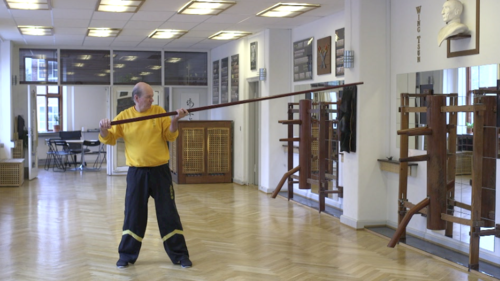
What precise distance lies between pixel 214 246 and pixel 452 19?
124 inches

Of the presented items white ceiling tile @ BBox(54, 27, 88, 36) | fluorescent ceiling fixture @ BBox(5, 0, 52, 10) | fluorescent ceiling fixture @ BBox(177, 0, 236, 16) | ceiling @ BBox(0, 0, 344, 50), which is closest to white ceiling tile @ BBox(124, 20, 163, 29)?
ceiling @ BBox(0, 0, 344, 50)

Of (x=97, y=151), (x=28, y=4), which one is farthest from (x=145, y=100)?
(x=97, y=151)

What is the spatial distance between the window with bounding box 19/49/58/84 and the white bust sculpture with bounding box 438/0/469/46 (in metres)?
9.08

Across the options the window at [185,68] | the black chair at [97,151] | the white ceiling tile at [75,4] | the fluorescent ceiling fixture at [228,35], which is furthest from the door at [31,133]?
the white ceiling tile at [75,4]

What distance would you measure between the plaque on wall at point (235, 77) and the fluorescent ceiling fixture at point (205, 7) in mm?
2812

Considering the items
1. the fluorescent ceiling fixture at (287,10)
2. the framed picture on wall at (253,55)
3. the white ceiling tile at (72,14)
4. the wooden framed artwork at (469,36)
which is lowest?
the wooden framed artwork at (469,36)

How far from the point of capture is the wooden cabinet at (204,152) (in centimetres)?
1097

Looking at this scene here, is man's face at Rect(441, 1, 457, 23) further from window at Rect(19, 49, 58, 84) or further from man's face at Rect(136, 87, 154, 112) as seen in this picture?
window at Rect(19, 49, 58, 84)

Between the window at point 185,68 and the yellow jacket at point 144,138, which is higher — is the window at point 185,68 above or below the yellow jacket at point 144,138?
above

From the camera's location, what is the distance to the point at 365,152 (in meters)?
6.55

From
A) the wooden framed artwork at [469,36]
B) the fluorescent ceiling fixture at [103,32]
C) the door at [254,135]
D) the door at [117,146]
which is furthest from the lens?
the door at [117,146]

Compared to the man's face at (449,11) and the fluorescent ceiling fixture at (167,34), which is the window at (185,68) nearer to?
the fluorescent ceiling fixture at (167,34)

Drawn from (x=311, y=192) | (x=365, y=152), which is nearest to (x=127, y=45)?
(x=311, y=192)

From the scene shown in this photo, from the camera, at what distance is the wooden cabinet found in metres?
11.0
